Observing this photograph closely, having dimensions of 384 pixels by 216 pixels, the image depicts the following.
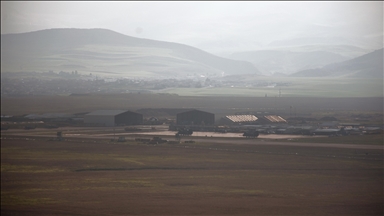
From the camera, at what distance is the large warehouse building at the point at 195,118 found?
1243 inches

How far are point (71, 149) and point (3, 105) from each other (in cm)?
406

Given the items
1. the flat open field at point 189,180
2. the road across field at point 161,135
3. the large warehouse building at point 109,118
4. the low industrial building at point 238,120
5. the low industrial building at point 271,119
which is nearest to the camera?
the flat open field at point 189,180

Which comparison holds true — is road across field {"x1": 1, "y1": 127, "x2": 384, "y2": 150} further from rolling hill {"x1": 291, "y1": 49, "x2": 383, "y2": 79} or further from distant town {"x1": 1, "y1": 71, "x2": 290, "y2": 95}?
rolling hill {"x1": 291, "y1": 49, "x2": 383, "y2": 79}

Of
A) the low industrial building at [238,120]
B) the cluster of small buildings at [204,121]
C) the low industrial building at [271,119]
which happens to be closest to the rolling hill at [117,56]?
the cluster of small buildings at [204,121]

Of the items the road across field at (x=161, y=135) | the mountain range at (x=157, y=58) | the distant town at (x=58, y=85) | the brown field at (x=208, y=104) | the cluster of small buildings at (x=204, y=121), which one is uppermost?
the mountain range at (x=157, y=58)

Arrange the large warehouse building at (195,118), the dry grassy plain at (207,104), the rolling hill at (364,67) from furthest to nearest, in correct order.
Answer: the large warehouse building at (195,118) → the dry grassy plain at (207,104) → the rolling hill at (364,67)

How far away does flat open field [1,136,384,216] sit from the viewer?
47.4 ft

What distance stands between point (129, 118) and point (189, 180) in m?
15.4

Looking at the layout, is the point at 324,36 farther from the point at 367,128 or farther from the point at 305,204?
the point at 305,204

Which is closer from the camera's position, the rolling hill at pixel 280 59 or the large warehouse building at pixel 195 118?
the large warehouse building at pixel 195 118

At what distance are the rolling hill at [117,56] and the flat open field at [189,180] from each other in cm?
1404

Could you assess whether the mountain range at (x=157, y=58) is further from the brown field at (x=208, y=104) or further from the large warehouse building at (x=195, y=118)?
the large warehouse building at (x=195, y=118)

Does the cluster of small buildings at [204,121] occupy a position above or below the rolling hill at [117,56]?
below

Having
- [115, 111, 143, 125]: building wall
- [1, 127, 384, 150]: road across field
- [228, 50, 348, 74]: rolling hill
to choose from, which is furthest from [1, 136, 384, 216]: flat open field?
[228, 50, 348, 74]: rolling hill
